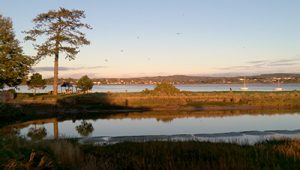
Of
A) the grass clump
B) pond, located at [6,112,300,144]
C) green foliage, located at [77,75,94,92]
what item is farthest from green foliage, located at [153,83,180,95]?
green foliage, located at [77,75,94,92]

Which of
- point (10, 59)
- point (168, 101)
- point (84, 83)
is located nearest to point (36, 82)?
point (84, 83)

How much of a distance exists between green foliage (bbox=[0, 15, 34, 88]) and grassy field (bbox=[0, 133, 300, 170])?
2985 cm

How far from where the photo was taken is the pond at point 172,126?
89.9 feet

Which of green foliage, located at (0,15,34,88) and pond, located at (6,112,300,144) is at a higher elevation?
green foliage, located at (0,15,34,88)

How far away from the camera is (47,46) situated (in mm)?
50812

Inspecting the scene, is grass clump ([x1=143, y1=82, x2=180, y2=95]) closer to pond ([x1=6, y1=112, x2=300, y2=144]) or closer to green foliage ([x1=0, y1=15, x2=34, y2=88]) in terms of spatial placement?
pond ([x1=6, y1=112, x2=300, y2=144])

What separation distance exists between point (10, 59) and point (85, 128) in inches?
700

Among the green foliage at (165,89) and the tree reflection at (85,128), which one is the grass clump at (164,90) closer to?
the green foliage at (165,89)

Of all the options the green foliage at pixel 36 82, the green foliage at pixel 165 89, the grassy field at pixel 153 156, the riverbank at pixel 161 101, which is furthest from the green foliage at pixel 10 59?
the grassy field at pixel 153 156

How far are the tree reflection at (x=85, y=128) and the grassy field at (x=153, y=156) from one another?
37.6ft

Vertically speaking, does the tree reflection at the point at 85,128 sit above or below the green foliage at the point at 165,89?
below

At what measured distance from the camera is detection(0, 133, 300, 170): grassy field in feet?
42.7

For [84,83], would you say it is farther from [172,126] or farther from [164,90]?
[172,126]

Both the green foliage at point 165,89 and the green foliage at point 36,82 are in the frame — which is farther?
the green foliage at point 36,82
